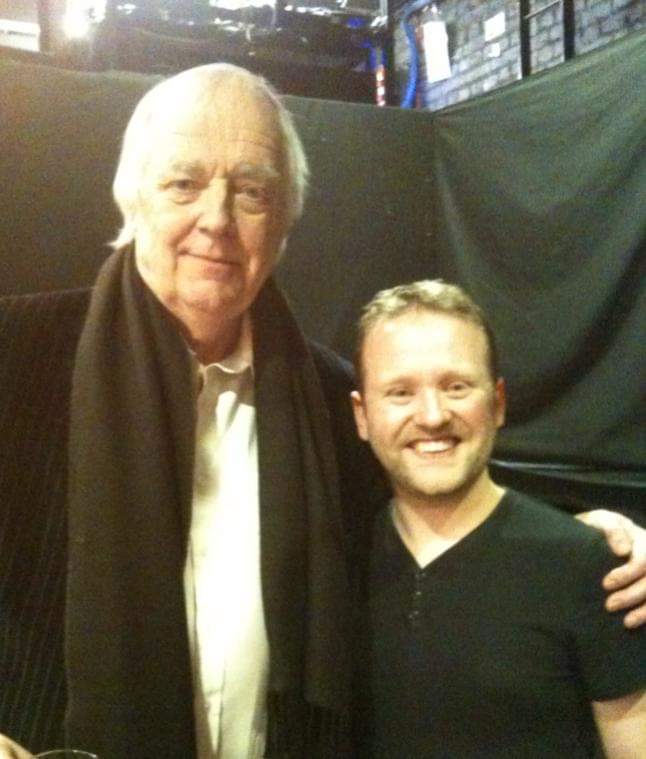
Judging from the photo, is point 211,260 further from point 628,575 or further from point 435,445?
point 628,575

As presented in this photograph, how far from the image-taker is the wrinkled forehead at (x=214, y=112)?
129 centimetres

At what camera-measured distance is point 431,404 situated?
123cm

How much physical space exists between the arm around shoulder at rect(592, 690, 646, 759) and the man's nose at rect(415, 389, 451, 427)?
436mm

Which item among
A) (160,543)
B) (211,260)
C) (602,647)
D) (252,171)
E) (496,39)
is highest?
(496,39)

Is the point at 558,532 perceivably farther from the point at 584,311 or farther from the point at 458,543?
the point at 584,311

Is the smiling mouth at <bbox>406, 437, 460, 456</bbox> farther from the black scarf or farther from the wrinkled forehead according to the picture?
the wrinkled forehead

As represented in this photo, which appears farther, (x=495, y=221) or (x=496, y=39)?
(x=496, y=39)

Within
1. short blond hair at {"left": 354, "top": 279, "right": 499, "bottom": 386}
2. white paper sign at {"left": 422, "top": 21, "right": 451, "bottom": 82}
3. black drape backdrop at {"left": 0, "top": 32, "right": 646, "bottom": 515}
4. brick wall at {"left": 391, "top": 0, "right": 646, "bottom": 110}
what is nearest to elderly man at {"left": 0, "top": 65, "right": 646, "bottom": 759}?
short blond hair at {"left": 354, "top": 279, "right": 499, "bottom": 386}

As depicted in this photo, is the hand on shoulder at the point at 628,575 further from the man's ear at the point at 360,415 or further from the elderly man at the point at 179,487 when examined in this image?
the man's ear at the point at 360,415

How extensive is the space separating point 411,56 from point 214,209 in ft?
13.3

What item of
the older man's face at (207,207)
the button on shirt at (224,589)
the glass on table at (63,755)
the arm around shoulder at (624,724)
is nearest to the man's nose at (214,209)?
the older man's face at (207,207)

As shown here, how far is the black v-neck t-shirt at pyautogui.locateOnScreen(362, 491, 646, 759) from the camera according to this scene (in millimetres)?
1148

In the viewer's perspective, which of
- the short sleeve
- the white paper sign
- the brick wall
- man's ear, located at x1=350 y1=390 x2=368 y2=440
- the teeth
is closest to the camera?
the short sleeve

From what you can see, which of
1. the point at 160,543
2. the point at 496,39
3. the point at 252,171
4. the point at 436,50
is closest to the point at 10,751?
the point at 160,543
